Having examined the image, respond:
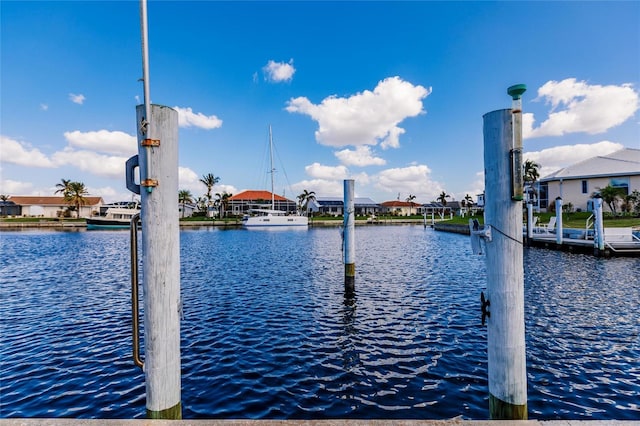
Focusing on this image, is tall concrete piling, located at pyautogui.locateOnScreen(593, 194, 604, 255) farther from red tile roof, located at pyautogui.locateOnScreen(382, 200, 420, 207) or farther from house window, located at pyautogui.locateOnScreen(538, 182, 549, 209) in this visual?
red tile roof, located at pyautogui.locateOnScreen(382, 200, 420, 207)

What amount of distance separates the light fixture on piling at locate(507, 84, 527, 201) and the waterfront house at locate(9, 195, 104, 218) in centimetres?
11500

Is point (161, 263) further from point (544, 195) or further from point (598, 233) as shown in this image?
point (544, 195)

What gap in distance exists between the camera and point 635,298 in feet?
41.0

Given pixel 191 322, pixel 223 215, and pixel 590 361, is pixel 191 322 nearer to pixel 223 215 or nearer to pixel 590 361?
pixel 590 361

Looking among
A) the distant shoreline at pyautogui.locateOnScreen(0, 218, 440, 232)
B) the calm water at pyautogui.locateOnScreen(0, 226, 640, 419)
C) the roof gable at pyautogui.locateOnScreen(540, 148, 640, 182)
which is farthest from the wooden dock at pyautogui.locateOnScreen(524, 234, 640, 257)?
the distant shoreline at pyautogui.locateOnScreen(0, 218, 440, 232)

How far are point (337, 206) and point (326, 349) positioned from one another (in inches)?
4301

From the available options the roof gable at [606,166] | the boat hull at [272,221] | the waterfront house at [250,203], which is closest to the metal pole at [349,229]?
the roof gable at [606,166]

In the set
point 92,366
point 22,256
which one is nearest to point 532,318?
point 92,366

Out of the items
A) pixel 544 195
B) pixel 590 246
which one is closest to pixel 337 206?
pixel 544 195

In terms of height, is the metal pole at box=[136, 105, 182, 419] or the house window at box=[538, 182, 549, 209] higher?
the house window at box=[538, 182, 549, 209]

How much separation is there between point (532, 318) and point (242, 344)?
9.00 m

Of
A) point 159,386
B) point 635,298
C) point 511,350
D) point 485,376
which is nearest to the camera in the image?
point 159,386

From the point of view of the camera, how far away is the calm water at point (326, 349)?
A: 592cm

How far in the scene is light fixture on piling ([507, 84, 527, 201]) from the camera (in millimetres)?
3602
